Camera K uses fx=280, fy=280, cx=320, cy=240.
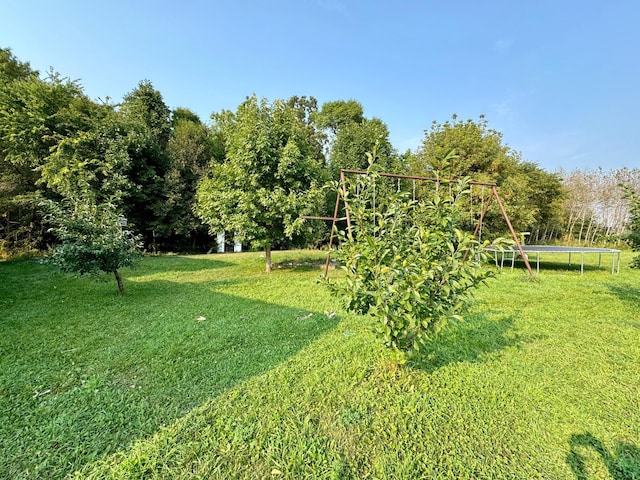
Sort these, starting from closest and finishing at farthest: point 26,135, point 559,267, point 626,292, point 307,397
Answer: point 307,397 → point 626,292 → point 559,267 → point 26,135

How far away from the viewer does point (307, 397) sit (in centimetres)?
217

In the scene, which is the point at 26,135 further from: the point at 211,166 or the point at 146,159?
the point at 211,166

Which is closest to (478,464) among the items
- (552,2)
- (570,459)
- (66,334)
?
(570,459)

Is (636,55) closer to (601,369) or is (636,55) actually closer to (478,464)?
(601,369)

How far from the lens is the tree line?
7.19 metres

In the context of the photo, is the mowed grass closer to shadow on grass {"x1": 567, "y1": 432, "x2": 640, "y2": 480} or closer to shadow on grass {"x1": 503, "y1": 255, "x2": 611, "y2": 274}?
shadow on grass {"x1": 567, "y1": 432, "x2": 640, "y2": 480}

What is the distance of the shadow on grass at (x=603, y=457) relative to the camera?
1.51 metres

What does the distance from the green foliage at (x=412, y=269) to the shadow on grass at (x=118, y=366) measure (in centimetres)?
133

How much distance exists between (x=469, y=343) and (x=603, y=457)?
163 cm

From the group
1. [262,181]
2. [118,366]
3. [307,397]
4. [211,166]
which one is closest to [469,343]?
[307,397]

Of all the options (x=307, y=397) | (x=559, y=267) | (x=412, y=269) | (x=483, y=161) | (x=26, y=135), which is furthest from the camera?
(x=483, y=161)

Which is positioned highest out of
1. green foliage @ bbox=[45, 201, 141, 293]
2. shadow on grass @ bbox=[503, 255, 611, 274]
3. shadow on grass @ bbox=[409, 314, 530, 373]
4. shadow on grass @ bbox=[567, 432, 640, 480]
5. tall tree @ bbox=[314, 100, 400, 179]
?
tall tree @ bbox=[314, 100, 400, 179]

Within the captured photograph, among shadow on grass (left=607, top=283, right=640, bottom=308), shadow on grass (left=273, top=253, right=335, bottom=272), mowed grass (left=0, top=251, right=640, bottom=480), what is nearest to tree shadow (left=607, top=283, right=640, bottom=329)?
shadow on grass (left=607, top=283, right=640, bottom=308)

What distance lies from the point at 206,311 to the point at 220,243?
10559mm
